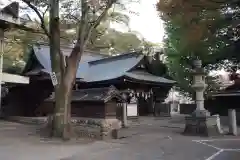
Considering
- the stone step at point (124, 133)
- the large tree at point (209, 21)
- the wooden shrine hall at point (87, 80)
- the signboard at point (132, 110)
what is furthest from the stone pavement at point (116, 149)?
the wooden shrine hall at point (87, 80)

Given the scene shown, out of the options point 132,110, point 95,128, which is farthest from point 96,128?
point 132,110

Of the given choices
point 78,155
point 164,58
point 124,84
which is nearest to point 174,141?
point 78,155

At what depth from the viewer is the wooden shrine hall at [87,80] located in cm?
2308

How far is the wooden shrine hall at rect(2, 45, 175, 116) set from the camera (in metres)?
23.1

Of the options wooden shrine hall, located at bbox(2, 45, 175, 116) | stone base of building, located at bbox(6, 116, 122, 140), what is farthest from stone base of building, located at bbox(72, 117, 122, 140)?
wooden shrine hall, located at bbox(2, 45, 175, 116)

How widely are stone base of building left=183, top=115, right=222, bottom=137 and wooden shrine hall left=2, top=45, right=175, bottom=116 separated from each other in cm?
769

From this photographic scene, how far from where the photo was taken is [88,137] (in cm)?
1384

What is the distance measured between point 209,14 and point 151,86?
12700mm

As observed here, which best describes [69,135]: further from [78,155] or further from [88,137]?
[78,155]

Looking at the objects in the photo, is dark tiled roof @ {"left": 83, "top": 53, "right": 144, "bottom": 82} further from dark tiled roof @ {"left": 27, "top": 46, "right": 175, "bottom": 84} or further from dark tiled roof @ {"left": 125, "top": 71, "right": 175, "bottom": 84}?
dark tiled roof @ {"left": 125, "top": 71, "right": 175, "bottom": 84}

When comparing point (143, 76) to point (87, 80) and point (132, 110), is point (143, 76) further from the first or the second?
point (87, 80)

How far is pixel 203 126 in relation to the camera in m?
15.1

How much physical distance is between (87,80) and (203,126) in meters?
11.9

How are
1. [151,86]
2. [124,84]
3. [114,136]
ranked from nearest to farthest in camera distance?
[114,136], [124,84], [151,86]
